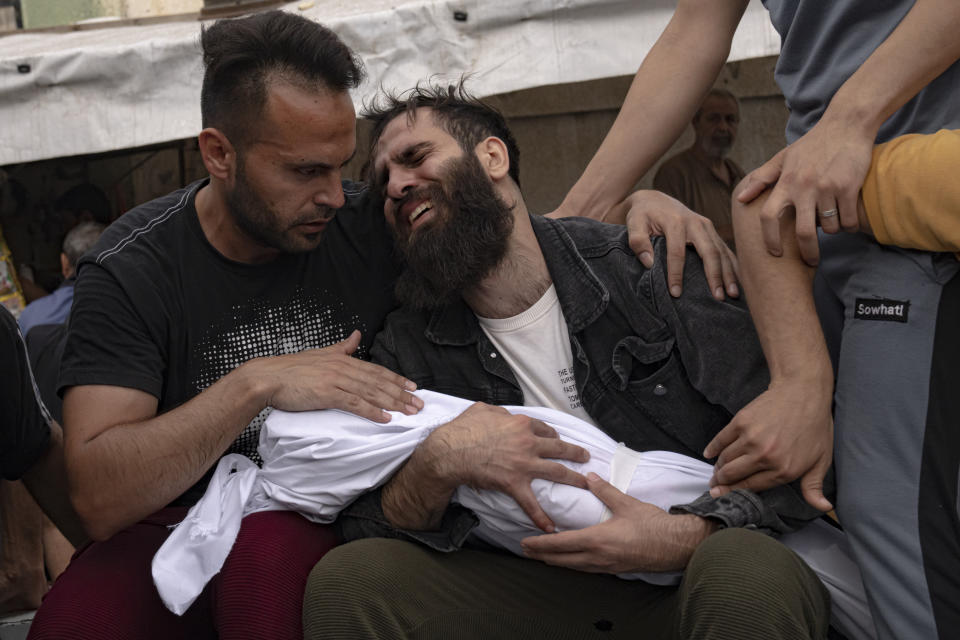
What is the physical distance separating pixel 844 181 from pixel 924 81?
29 centimetres

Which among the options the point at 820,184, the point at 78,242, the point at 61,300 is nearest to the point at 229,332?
the point at 820,184

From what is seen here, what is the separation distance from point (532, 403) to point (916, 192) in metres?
1.14

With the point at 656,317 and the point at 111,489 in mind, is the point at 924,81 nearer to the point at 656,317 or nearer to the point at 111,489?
the point at 656,317

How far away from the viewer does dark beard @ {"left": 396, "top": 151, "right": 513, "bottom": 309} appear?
258 cm

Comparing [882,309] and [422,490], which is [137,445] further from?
[882,309]

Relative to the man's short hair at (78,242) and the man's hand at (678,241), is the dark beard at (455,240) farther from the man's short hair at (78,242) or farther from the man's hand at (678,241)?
the man's short hair at (78,242)

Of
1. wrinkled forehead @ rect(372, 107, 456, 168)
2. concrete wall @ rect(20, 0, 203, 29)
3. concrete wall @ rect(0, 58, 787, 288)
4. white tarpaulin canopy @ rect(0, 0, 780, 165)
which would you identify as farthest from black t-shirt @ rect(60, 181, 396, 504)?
concrete wall @ rect(20, 0, 203, 29)

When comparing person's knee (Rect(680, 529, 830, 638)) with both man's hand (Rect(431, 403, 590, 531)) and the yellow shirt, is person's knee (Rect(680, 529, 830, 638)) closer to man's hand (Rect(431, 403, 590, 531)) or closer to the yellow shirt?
man's hand (Rect(431, 403, 590, 531))

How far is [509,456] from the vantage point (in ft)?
7.07

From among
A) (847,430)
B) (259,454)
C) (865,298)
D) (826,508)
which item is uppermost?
(865,298)

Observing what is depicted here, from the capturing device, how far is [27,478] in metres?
2.75

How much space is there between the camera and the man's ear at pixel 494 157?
286cm

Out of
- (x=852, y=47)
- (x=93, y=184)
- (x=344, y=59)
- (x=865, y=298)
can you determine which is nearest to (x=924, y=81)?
(x=852, y=47)

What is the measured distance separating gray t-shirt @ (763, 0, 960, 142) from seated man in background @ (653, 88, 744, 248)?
3.70 m
